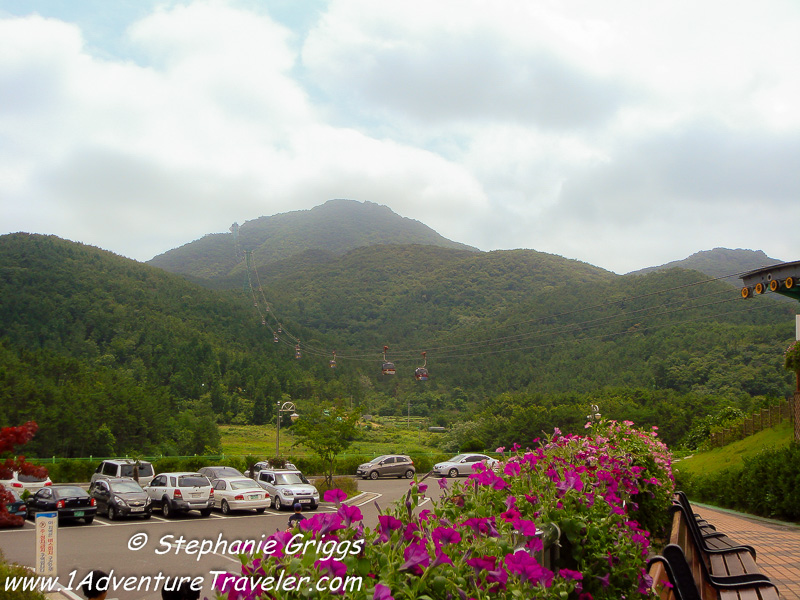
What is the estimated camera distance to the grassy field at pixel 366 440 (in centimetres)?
5878

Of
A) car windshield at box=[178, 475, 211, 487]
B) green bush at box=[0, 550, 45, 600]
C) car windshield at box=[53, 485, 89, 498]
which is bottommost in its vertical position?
car windshield at box=[178, 475, 211, 487]

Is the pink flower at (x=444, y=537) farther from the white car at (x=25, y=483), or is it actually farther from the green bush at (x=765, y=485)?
the white car at (x=25, y=483)

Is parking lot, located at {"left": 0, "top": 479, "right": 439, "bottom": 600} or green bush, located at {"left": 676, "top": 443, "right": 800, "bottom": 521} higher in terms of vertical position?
green bush, located at {"left": 676, "top": 443, "right": 800, "bottom": 521}

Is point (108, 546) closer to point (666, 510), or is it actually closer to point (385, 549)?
point (666, 510)

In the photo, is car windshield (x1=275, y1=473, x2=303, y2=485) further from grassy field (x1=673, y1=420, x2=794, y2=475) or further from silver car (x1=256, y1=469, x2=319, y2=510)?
grassy field (x1=673, y1=420, x2=794, y2=475)

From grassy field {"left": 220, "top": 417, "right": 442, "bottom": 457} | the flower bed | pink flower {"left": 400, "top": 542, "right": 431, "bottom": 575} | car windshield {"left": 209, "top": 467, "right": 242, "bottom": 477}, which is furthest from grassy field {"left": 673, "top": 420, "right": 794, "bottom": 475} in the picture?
grassy field {"left": 220, "top": 417, "right": 442, "bottom": 457}

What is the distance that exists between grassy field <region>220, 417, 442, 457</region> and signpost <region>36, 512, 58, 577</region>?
46869 mm

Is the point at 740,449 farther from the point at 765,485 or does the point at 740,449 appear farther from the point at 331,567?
the point at 331,567

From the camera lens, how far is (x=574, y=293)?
104125 millimetres

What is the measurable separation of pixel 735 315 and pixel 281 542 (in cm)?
8597

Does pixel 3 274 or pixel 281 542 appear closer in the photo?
pixel 281 542

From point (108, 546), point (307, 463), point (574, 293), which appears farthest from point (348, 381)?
point (108, 546)

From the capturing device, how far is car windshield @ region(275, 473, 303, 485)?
23188 mm

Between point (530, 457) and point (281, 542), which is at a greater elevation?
point (281, 542)
